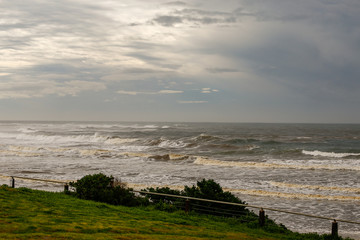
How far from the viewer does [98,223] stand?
9555 millimetres

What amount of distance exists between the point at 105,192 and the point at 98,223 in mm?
4779

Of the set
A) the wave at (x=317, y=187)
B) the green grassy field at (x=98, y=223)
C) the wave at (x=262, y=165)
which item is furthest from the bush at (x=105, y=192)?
the wave at (x=262, y=165)

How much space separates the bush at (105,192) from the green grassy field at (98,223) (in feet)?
2.53

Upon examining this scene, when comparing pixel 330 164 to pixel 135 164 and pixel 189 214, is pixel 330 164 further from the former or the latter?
pixel 189 214

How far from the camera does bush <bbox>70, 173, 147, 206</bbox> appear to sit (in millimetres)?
14297

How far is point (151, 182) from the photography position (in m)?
25.8

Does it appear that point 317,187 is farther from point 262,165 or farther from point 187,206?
point 187,206

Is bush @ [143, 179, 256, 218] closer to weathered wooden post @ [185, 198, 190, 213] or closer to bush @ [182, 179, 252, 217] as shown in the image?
bush @ [182, 179, 252, 217]

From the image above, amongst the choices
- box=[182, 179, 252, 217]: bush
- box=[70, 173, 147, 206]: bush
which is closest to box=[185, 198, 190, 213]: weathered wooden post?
box=[182, 179, 252, 217]: bush

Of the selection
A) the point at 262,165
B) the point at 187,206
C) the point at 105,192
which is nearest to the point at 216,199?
the point at 187,206

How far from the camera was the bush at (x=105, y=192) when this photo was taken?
46.9 feet

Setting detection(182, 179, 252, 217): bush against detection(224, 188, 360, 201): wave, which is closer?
detection(182, 179, 252, 217): bush

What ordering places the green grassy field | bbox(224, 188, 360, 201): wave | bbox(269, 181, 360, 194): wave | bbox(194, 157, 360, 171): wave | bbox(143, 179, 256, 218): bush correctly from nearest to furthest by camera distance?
the green grassy field → bbox(143, 179, 256, 218): bush → bbox(224, 188, 360, 201): wave → bbox(269, 181, 360, 194): wave → bbox(194, 157, 360, 171): wave

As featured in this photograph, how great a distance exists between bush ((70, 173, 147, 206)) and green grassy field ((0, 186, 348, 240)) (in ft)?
2.53
